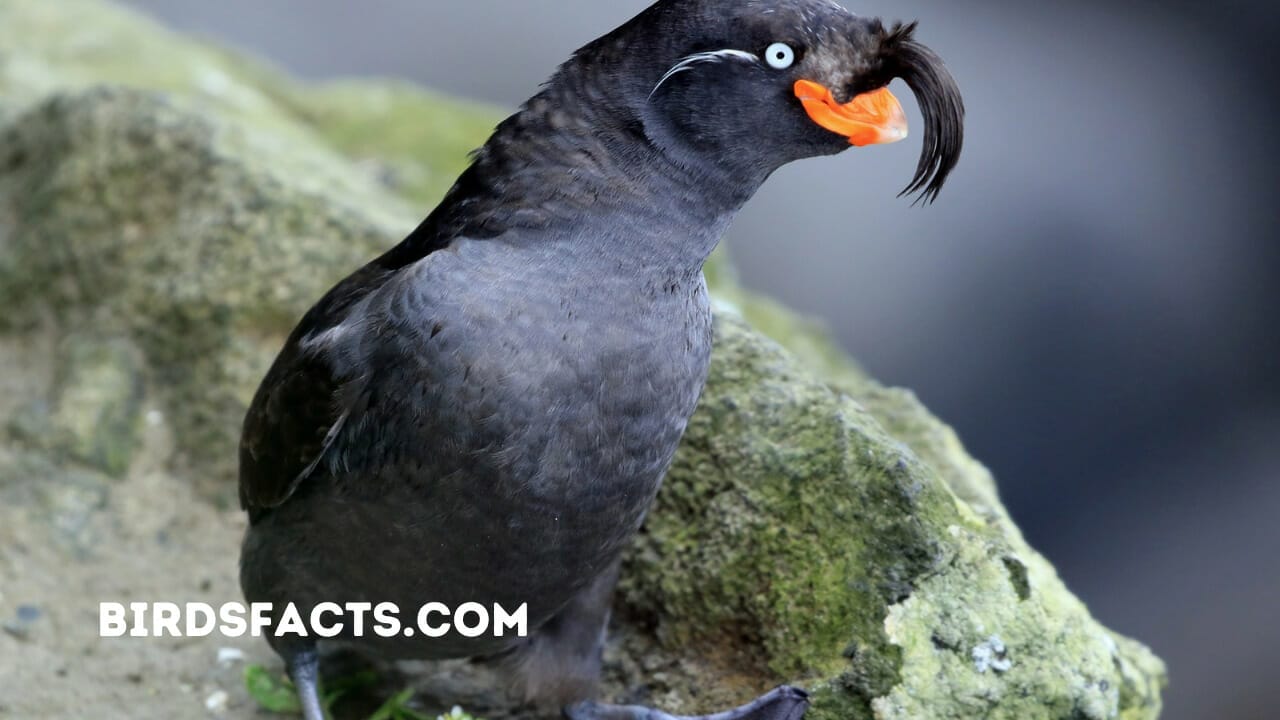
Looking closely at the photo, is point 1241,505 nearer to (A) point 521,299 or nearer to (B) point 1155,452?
(B) point 1155,452

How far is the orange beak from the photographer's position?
118 inches

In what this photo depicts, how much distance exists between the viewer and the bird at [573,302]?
301 centimetres

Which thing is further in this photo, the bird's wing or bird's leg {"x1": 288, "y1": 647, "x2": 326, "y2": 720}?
bird's leg {"x1": 288, "y1": 647, "x2": 326, "y2": 720}

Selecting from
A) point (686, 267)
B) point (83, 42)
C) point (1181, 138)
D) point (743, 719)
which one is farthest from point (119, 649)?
point (1181, 138)

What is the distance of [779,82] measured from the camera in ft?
9.90

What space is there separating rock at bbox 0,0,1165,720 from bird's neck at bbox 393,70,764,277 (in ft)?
2.62

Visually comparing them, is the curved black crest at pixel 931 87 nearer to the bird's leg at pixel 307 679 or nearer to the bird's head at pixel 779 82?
the bird's head at pixel 779 82

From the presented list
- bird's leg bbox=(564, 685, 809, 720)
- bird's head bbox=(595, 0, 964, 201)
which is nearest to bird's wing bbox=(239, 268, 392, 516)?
bird's head bbox=(595, 0, 964, 201)

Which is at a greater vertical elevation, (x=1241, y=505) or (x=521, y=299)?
(x=521, y=299)

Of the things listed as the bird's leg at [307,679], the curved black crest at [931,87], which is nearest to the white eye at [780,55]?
the curved black crest at [931,87]

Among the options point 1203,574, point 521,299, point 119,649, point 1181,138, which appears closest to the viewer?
point 521,299

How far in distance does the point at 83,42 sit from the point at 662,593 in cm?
514

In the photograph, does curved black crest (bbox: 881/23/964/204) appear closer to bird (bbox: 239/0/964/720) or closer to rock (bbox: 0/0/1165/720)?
bird (bbox: 239/0/964/720)

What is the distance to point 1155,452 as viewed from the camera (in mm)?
7180
